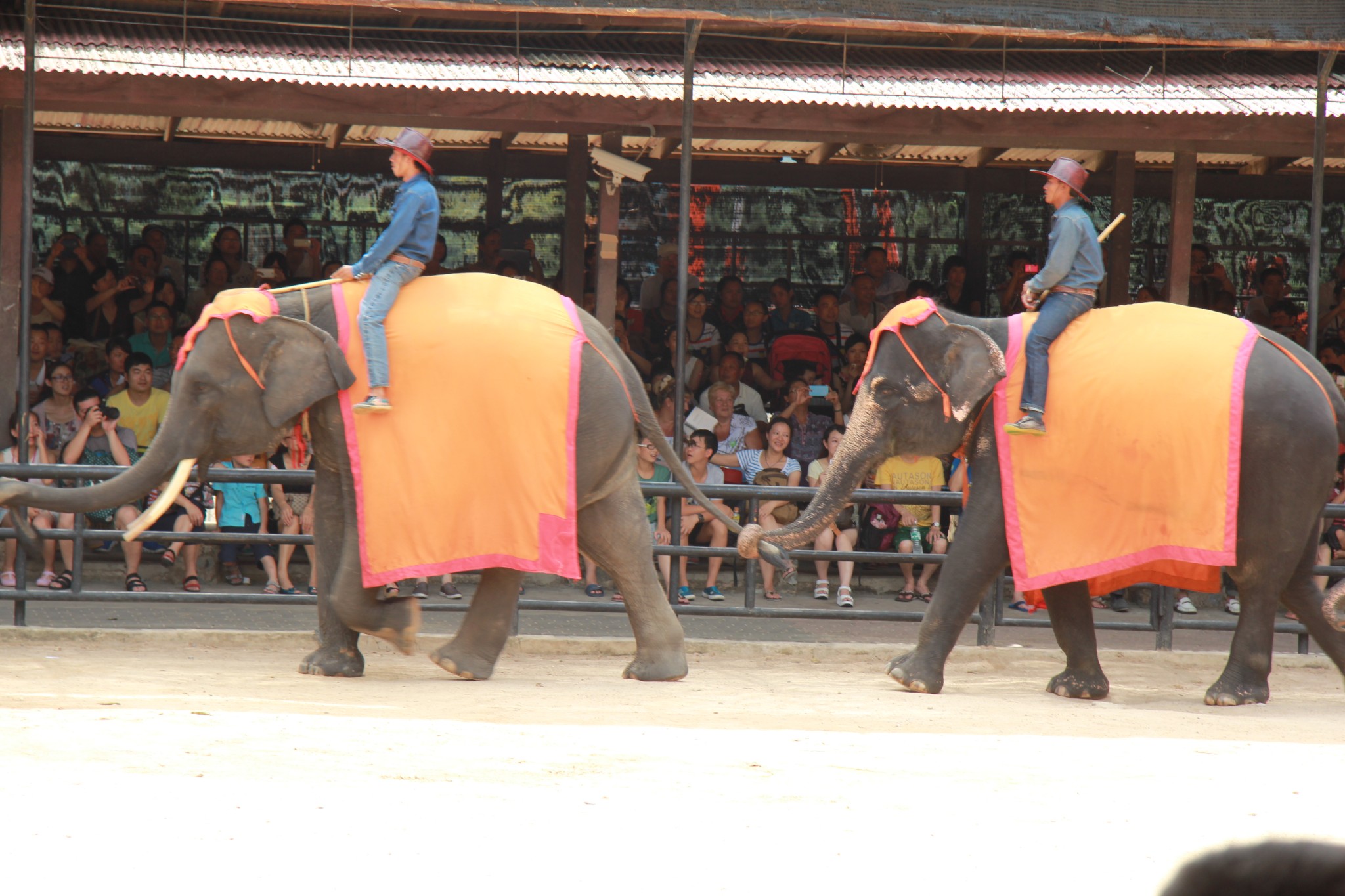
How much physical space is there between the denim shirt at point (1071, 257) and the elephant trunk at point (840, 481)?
3.07ft

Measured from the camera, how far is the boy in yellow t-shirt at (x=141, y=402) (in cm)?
931

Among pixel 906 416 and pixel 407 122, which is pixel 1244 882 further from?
pixel 407 122

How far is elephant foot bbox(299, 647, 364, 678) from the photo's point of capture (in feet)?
21.2

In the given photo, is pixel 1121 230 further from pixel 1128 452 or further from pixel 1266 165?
pixel 1128 452

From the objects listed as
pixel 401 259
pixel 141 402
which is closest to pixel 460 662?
pixel 401 259

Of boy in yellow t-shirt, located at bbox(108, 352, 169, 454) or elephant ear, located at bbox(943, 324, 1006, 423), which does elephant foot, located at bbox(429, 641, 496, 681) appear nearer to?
elephant ear, located at bbox(943, 324, 1006, 423)

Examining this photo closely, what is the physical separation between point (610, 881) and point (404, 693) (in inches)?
112

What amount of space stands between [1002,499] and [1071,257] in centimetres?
110

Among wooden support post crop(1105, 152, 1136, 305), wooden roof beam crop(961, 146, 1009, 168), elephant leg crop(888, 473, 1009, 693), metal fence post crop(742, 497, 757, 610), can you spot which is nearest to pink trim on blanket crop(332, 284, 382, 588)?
Result: metal fence post crop(742, 497, 757, 610)

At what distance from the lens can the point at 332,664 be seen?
647 centimetres

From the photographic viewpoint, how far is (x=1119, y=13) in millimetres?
7676

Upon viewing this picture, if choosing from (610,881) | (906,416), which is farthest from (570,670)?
(610,881)

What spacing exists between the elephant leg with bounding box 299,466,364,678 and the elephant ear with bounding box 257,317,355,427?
1.21ft

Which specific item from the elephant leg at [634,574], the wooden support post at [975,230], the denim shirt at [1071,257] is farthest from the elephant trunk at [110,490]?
the wooden support post at [975,230]
